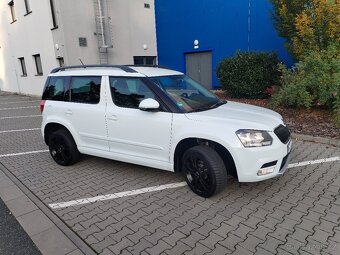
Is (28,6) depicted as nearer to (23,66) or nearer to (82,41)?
(23,66)

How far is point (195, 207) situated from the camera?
333cm

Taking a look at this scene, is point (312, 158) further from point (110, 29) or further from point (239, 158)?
point (110, 29)

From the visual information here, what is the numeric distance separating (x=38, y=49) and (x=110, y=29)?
4163 mm

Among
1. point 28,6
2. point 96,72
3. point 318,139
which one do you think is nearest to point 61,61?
point 28,6

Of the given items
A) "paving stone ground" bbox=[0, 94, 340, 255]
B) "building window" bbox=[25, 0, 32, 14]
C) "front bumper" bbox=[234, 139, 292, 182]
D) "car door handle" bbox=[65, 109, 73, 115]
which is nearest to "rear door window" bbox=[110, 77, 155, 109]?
"car door handle" bbox=[65, 109, 73, 115]

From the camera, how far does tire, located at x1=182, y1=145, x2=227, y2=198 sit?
3310 mm

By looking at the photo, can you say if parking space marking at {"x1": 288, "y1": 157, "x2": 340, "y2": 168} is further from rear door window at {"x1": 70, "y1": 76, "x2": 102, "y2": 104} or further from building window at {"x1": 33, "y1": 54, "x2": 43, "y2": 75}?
building window at {"x1": 33, "y1": 54, "x2": 43, "y2": 75}

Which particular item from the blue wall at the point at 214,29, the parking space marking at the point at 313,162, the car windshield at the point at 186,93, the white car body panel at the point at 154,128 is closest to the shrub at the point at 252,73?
the blue wall at the point at 214,29

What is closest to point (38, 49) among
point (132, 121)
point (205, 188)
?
point (132, 121)

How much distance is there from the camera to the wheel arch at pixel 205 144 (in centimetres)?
349

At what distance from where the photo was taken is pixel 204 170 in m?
3.41

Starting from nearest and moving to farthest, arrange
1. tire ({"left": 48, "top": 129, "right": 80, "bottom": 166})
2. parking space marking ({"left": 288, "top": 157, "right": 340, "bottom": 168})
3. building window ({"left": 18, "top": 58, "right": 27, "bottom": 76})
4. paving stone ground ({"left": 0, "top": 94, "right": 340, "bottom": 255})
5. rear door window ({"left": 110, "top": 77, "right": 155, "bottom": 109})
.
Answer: paving stone ground ({"left": 0, "top": 94, "right": 340, "bottom": 255}) → rear door window ({"left": 110, "top": 77, "right": 155, "bottom": 109}) → parking space marking ({"left": 288, "top": 157, "right": 340, "bottom": 168}) → tire ({"left": 48, "top": 129, "right": 80, "bottom": 166}) → building window ({"left": 18, "top": 58, "right": 27, "bottom": 76})

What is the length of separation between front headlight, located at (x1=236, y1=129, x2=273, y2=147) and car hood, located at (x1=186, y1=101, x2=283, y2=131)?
61 mm

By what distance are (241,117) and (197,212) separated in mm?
1298
